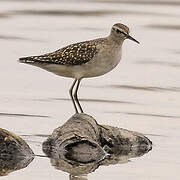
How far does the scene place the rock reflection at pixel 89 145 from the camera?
13.6 meters

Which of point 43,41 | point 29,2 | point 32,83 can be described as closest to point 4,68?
point 32,83

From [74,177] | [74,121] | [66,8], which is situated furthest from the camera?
[66,8]

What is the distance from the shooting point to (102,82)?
17438mm

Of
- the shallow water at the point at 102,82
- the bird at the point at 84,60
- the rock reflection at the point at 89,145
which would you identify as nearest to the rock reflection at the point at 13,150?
the shallow water at the point at 102,82

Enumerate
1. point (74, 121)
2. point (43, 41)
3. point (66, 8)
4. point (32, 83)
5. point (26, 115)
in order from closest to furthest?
point (74, 121) < point (26, 115) < point (32, 83) < point (43, 41) < point (66, 8)

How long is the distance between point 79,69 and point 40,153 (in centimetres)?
115

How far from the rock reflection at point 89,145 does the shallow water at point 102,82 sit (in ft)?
0.57

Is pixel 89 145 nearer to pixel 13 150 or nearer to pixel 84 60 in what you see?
pixel 13 150

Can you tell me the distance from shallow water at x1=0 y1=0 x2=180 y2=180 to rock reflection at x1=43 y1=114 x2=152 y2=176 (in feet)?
0.57

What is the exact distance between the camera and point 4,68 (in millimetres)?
17781

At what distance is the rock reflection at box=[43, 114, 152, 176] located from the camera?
534 inches

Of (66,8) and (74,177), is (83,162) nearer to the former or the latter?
(74,177)

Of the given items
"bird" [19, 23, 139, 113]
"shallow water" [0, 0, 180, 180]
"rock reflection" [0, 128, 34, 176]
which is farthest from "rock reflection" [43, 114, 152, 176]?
"bird" [19, 23, 139, 113]

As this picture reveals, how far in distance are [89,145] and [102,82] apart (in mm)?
3726
